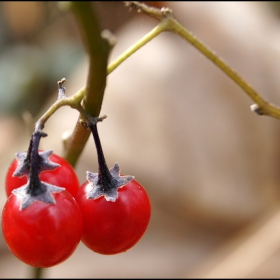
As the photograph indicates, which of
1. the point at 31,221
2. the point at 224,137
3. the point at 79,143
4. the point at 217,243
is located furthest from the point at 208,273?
the point at 31,221

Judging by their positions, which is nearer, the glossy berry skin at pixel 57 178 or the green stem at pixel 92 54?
the green stem at pixel 92 54

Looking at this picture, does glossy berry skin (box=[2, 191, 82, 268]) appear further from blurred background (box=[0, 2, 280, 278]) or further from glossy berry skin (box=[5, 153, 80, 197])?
blurred background (box=[0, 2, 280, 278])

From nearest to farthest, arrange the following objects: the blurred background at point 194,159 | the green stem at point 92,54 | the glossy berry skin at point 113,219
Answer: the green stem at point 92,54, the glossy berry skin at point 113,219, the blurred background at point 194,159

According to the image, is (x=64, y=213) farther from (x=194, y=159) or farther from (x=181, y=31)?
(x=194, y=159)

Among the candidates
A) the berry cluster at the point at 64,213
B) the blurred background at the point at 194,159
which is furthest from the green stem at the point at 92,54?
the blurred background at the point at 194,159

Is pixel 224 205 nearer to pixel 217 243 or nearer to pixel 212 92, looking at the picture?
pixel 217 243

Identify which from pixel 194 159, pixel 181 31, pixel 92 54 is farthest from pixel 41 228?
pixel 194 159

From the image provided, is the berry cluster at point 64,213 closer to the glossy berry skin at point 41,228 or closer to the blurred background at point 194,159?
the glossy berry skin at point 41,228

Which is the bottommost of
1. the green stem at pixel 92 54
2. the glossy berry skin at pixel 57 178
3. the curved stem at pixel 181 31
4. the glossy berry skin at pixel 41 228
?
the glossy berry skin at pixel 41 228
